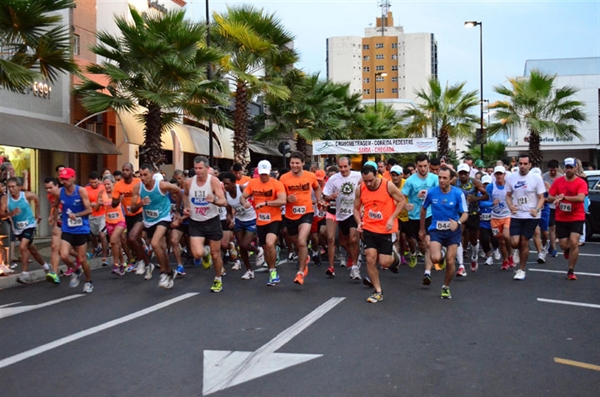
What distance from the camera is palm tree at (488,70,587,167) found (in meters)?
33.3

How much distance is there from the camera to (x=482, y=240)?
47.6 feet

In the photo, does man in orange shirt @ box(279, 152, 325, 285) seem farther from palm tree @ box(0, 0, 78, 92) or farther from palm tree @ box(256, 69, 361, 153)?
palm tree @ box(256, 69, 361, 153)

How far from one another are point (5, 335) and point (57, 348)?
1153 millimetres

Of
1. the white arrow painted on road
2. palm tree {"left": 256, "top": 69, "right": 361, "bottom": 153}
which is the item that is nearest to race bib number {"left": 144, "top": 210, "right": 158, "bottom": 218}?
the white arrow painted on road

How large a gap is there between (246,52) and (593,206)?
13635mm

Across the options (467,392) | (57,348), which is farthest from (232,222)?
(467,392)

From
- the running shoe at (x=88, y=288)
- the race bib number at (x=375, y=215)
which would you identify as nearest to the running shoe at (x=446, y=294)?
the race bib number at (x=375, y=215)

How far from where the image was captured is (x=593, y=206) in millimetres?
18797

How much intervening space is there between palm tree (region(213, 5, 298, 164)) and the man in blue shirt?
16.4 m

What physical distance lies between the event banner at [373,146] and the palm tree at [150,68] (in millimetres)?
8536

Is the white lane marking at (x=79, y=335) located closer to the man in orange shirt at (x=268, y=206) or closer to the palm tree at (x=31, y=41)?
the man in orange shirt at (x=268, y=206)

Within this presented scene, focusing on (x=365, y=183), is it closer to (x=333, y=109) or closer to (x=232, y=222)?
(x=232, y=222)

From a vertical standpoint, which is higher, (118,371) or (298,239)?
(298,239)

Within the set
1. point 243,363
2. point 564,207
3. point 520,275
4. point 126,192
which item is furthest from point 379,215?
point 126,192
